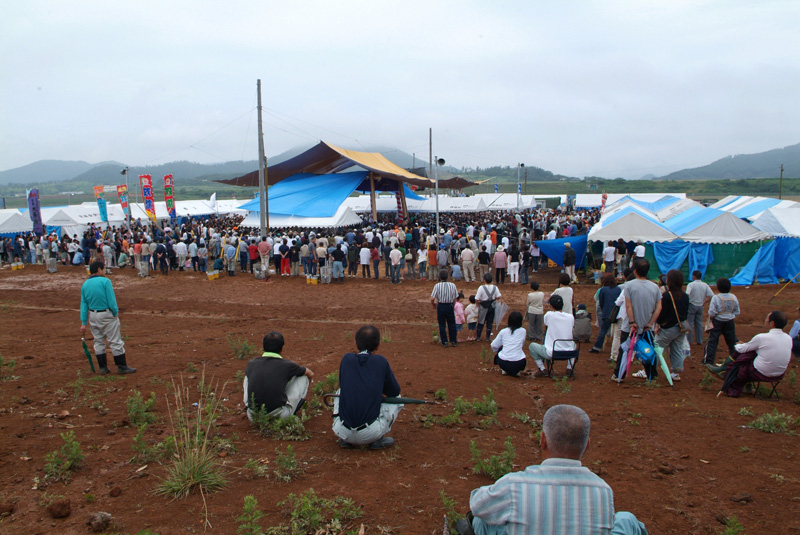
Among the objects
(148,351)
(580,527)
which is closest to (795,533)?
(580,527)

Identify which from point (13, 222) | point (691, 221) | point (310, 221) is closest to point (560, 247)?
point (691, 221)

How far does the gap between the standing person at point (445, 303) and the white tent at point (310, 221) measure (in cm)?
1570

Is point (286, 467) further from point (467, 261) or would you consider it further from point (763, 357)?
point (467, 261)

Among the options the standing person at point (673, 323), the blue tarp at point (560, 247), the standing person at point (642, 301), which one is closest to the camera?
the standing person at point (642, 301)

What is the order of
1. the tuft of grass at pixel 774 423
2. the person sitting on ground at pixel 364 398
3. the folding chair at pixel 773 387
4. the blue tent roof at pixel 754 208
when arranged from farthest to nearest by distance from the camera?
the blue tent roof at pixel 754 208 < the folding chair at pixel 773 387 < the tuft of grass at pixel 774 423 < the person sitting on ground at pixel 364 398

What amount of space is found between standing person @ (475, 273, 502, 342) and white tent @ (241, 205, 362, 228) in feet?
50.4

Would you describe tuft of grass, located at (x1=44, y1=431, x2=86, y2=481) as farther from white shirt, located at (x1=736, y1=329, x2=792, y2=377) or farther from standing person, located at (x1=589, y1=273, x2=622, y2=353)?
standing person, located at (x1=589, y1=273, x2=622, y2=353)

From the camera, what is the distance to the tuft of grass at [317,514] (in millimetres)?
3232

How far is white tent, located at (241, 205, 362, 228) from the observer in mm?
24547

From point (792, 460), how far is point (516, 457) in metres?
2.32

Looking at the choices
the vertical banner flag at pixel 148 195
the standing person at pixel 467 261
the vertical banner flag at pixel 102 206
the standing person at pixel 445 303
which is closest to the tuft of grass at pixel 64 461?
the standing person at pixel 445 303

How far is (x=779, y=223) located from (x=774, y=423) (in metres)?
13.9

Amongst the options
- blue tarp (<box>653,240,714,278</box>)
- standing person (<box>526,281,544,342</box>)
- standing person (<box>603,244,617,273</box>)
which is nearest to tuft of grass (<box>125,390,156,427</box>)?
standing person (<box>526,281,544,342</box>)

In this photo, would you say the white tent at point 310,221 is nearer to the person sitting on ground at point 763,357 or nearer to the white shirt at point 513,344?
the white shirt at point 513,344
